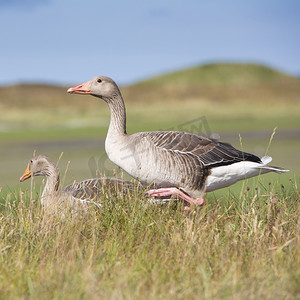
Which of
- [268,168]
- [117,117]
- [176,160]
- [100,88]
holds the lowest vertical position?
[268,168]

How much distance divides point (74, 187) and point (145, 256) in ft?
10.4

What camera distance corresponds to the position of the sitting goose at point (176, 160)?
7445 millimetres

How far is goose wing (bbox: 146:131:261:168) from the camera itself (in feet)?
25.4

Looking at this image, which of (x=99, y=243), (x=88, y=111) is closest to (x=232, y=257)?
(x=99, y=243)

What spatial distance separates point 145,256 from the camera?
5.13m

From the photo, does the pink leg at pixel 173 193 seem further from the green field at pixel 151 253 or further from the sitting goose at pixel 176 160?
the green field at pixel 151 253

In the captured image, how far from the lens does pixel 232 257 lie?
5.11 m

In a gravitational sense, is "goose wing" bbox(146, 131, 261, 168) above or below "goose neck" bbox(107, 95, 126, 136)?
below

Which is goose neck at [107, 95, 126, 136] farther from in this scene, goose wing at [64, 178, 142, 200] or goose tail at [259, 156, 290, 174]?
goose tail at [259, 156, 290, 174]

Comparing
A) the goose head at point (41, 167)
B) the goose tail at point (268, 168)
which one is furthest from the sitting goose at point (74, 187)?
the goose tail at point (268, 168)

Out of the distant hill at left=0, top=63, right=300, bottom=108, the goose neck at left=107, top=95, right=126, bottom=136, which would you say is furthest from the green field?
the distant hill at left=0, top=63, right=300, bottom=108

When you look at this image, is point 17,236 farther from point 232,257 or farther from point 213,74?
point 213,74

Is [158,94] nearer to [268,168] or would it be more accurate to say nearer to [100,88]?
[100,88]

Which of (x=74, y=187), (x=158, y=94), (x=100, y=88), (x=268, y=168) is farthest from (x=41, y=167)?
(x=158, y=94)
